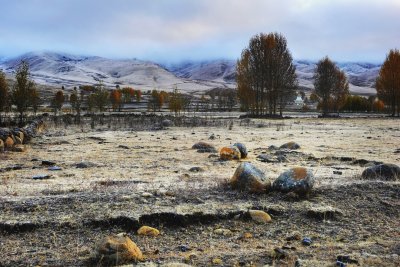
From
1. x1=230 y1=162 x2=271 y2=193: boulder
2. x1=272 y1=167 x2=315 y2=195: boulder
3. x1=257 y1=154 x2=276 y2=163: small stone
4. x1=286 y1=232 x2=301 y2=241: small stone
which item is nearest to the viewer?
x1=286 y1=232 x2=301 y2=241: small stone

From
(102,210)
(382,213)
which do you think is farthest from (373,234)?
(102,210)

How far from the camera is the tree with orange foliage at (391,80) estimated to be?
214 ft

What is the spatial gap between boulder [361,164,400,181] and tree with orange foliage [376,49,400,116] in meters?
60.5

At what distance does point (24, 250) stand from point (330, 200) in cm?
543

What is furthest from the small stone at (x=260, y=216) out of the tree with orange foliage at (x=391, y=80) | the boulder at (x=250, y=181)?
the tree with orange foliage at (x=391, y=80)

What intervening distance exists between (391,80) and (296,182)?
64826 millimetres

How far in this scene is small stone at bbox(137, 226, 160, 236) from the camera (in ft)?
21.2

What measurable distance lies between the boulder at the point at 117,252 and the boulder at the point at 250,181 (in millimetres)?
3569

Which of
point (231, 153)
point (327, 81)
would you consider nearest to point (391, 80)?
point (327, 81)

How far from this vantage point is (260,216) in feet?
23.2

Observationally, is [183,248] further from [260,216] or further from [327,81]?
[327,81]

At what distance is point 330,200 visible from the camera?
316 inches

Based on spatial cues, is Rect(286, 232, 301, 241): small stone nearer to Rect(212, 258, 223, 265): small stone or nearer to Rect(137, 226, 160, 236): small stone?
Rect(212, 258, 223, 265): small stone

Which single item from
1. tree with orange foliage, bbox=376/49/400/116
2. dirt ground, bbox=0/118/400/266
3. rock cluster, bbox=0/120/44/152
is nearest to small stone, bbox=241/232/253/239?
dirt ground, bbox=0/118/400/266
